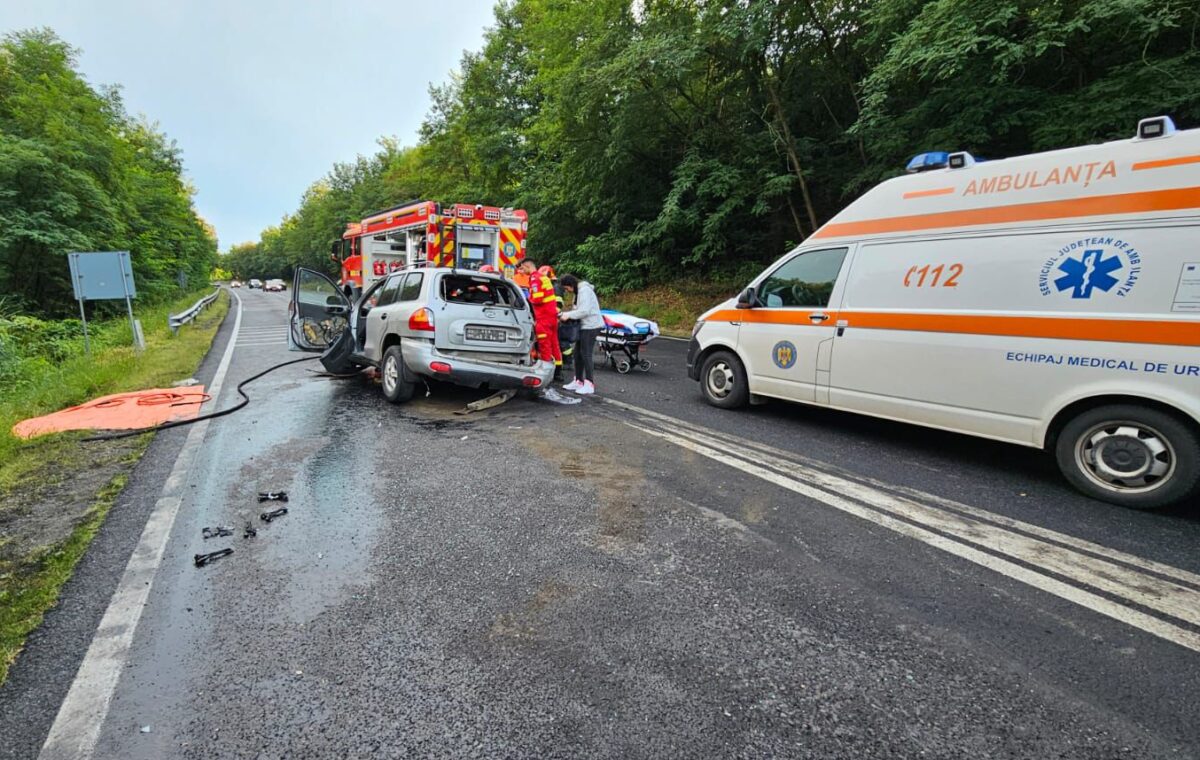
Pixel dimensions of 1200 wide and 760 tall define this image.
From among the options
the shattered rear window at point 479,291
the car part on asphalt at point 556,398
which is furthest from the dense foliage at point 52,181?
the car part on asphalt at point 556,398

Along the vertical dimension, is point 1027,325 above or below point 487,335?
above

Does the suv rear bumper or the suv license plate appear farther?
the suv license plate

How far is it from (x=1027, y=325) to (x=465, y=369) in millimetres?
5144

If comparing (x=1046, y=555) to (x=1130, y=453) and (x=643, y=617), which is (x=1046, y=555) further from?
(x=643, y=617)

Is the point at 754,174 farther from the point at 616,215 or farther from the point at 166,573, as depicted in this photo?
the point at 166,573

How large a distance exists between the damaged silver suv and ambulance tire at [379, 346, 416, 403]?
1 cm

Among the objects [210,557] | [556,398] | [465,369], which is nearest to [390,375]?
[465,369]

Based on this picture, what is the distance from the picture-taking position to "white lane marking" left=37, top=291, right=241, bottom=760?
190cm

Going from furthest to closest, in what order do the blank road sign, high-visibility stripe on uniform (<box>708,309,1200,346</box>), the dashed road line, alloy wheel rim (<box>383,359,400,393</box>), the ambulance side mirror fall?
the blank road sign → alloy wheel rim (<box>383,359,400,393</box>) → the ambulance side mirror → high-visibility stripe on uniform (<box>708,309,1200,346</box>) → the dashed road line

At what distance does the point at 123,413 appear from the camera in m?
6.29

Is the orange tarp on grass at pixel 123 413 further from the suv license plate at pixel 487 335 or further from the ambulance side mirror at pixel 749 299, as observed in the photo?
the ambulance side mirror at pixel 749 299

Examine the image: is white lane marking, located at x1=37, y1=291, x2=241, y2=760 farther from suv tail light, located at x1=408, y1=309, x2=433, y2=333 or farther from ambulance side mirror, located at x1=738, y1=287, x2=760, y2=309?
ambulance side mirror, located at x1=738, y1=287, x2=760, y2=309

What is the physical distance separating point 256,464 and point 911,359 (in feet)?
18.2

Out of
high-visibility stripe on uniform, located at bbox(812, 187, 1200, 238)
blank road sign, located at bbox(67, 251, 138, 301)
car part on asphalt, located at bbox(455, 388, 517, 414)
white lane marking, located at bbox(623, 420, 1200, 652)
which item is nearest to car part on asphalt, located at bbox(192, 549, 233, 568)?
car part on asphalt, located at bbox(455, 388, 517, 414)
